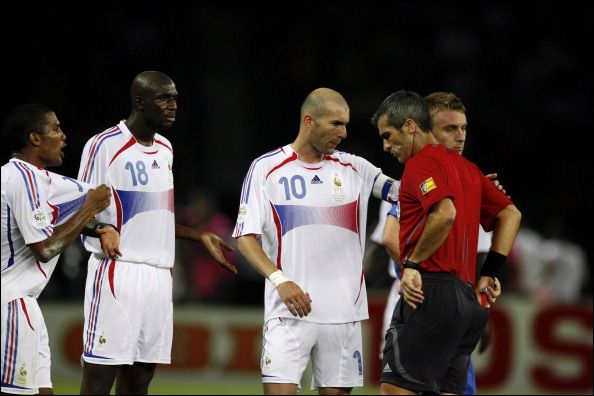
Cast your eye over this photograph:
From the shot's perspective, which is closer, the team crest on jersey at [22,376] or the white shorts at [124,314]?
the team crest on jersey at [22,376]

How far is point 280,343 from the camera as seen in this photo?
278 inches

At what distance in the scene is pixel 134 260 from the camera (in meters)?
7.43

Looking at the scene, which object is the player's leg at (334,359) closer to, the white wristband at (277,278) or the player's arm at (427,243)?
the white wristband at (277,278)

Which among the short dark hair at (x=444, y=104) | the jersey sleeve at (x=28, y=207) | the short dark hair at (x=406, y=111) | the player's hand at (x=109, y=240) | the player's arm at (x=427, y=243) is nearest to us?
the player's arm at (x=427, y=243)

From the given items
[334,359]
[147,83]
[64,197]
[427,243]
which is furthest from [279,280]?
[147,83]

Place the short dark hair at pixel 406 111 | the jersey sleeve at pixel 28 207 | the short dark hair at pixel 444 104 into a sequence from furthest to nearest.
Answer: the short dark hair at pixel 444 104 → the short dark hair at pixel 406 111 → the jersey sleeve at pixel 28 207

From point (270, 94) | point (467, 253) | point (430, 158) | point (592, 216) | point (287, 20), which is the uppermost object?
point (287, 20)

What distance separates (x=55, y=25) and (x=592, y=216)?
31.9 feet

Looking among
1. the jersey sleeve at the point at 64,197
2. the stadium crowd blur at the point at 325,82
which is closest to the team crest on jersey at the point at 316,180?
the jersey sleeve at the point at 64,197

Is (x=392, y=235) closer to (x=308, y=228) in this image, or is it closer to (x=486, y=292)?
(x=308, y=228)

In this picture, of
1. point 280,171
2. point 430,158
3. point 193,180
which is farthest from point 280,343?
point 193,180

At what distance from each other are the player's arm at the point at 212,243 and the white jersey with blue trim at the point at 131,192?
292 millimetres

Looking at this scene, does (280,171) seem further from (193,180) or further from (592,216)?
(592,216)

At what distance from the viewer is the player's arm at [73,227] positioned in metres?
6.62
